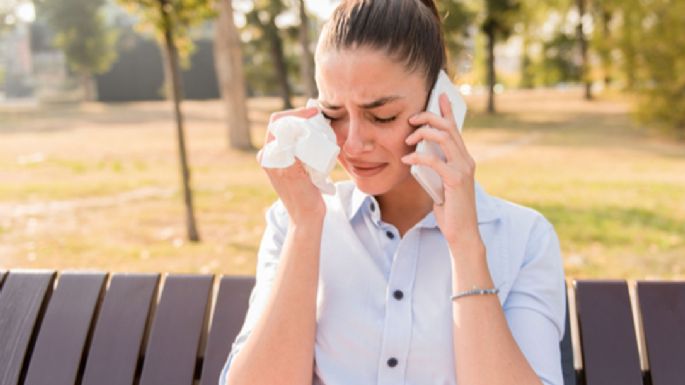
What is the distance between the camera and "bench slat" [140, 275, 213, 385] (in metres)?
2.61

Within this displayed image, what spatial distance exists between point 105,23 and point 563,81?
29.8 meters

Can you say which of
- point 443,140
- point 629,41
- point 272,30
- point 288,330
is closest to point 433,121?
point 443,140

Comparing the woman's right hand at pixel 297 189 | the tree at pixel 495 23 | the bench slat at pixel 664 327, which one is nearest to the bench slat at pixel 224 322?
the woman's right hand at pixel 297 189

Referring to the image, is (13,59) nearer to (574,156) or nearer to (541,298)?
(574,156)

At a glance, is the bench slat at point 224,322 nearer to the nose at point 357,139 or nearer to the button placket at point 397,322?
the button placket at point 397,322

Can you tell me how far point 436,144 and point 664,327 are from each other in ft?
3.34

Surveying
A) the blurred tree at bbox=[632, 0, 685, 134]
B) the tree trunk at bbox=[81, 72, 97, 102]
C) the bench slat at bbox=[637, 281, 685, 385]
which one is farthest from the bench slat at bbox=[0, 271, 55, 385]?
the tree trunk at bbox=[81, 72, 97, 102]

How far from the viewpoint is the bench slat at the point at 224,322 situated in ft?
8.54

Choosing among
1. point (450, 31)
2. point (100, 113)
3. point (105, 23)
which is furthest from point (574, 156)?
point (105, 23)

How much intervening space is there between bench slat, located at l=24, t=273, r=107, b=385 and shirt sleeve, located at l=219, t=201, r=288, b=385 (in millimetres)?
651

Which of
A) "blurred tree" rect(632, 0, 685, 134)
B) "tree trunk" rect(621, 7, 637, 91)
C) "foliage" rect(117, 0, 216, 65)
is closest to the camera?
"foliage" rect(117, 0, 216, 65)

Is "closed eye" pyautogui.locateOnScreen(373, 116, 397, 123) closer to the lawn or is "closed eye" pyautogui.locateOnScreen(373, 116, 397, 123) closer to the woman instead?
the woman

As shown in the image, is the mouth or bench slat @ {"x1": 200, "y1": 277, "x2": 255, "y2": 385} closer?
the mouth

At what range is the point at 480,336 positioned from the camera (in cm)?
197
